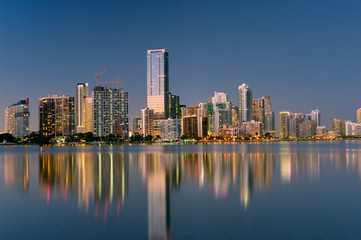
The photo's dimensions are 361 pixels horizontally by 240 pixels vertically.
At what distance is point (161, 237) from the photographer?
58.6ft

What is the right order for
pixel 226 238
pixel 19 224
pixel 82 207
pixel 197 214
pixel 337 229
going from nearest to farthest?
pixel 226 238 < pixel 337 229 < pixel 19 224 < pixel 197 214 < pixel 82 207

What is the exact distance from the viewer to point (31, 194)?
3180 cm

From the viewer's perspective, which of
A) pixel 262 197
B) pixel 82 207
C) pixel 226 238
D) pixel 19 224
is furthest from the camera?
pixel 262 197

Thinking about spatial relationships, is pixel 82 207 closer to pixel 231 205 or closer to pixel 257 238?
pixel 231 205

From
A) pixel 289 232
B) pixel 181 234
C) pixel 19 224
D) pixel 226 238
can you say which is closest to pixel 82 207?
pixel 19 224

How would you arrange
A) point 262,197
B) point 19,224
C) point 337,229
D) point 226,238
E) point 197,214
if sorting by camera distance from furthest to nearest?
point 262,197, point 197,214, point 19,224, point 337,229, point 226,238

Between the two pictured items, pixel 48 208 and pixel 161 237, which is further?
pixel 48 208

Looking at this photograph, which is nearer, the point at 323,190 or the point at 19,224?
the point at 19,224

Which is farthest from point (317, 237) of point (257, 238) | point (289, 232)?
point (257, 238)

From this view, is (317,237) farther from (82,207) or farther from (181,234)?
(82,207)

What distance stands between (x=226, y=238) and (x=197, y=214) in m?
5.41

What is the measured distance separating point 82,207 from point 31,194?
8.71 meters

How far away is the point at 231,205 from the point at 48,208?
1215 centimetres

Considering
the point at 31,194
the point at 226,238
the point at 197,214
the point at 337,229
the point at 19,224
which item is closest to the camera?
the point at 226,238
